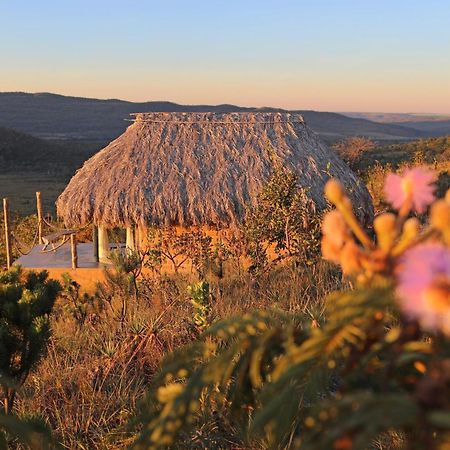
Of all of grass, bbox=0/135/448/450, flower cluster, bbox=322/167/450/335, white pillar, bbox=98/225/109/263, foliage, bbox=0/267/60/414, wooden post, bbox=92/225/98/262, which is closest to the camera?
flower cluster, bbox=322/167/450/335

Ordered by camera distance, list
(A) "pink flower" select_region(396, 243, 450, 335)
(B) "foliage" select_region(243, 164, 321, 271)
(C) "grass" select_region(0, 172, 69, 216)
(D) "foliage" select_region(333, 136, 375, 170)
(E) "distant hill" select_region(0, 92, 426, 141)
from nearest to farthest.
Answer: (A) "pink flower" select_region(396, 243, 450, 335)
(B) "foliage" select_region(243, 164, 321, 271)
(D) "foliage" select_region(333, 136, 375, 170)
(C) "grass" select_region(0, 172, 69, 216)
(E) "distant hill" select_region(0, 92, 426, 141)

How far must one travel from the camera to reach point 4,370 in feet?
13.0

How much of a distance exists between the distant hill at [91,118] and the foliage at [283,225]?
97244 millimetres

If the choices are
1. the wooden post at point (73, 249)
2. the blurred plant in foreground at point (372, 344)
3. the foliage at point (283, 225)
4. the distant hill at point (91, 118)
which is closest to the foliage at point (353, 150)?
the wooden post at point (73, 249)

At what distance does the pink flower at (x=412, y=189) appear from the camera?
94 centimetres

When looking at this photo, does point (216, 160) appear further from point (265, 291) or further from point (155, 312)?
point (155, 312)

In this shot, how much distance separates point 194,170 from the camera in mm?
11844

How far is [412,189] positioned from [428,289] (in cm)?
37

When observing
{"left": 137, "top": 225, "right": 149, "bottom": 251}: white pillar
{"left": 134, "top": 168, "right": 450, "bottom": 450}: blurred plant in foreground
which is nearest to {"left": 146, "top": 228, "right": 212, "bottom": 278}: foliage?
{"left": 137, "top": 225, "right": 149, "bottom": 251}: white pillar

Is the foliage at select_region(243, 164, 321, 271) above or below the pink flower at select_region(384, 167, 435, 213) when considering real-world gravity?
below

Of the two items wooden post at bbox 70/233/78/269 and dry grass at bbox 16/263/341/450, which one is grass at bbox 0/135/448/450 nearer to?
dry grass at bbox 16/263/341/450

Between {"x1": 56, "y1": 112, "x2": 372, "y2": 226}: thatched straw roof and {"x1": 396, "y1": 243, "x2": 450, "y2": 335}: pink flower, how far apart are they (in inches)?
407

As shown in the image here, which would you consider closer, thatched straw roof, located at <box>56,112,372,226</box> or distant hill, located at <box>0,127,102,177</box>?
thatched straw roof, located at <box>56,112,372,226</box>

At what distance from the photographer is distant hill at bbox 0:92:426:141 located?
110500 mm
